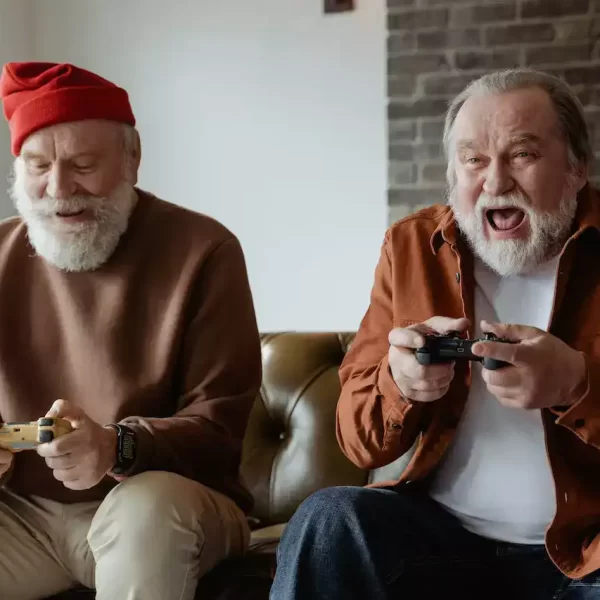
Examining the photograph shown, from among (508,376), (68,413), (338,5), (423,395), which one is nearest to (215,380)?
(68,413)

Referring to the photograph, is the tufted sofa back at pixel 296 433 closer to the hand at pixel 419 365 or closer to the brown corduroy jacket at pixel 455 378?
the brown corduroy jacket at pixel 455 378

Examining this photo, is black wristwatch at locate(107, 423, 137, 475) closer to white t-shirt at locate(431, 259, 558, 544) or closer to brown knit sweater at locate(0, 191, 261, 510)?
brown knit sweater at locate(0, 191, 261, 510)

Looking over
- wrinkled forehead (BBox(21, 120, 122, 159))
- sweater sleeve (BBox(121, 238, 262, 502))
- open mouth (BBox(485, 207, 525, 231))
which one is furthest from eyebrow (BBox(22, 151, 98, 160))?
open mouth (BBox(485, 207, 525, 231))

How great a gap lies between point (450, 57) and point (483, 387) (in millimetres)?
1470

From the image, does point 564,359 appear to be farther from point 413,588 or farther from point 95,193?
point 95,193

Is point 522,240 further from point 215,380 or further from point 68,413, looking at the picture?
point 68,413

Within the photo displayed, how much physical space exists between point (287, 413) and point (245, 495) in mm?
295

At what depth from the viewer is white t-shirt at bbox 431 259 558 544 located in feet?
3.77

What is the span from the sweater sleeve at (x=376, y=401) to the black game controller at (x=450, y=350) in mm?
97

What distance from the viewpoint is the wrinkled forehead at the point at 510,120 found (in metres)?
1.23

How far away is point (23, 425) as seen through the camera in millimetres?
1166

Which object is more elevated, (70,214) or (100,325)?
(70,214)

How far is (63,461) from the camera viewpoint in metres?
1.15

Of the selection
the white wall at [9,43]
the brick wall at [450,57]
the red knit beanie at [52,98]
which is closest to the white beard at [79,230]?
the red knit beanie at [52,98]
